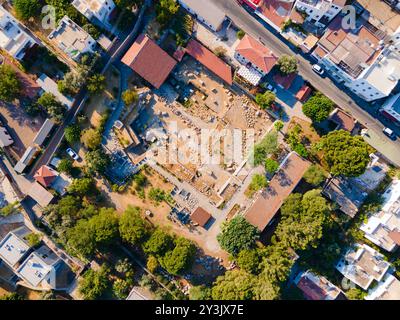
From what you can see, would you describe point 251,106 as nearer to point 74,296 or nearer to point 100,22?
point 100,22

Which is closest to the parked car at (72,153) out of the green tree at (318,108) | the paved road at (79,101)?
the paved road at (79,101)

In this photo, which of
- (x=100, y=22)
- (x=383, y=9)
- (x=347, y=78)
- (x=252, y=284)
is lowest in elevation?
(x=252, y=284)

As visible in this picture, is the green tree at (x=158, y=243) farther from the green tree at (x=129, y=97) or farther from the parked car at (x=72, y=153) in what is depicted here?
the green tree at (x=129, y=97)

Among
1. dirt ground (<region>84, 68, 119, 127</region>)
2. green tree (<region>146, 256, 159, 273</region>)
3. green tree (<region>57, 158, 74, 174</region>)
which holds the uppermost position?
dirt ground (<region>84, 68, 119, 127</region>)

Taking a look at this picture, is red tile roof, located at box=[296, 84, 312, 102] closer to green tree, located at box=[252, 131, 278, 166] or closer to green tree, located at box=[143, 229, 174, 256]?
green tree, located at box=[252, 131, 278, 166]

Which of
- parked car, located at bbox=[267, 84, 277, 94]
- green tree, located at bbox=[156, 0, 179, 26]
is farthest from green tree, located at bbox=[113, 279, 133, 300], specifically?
green tree, located at bbox=[156, 0, 179, 26]
